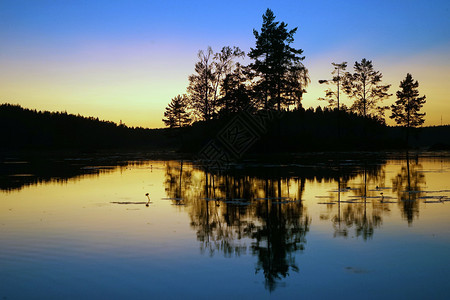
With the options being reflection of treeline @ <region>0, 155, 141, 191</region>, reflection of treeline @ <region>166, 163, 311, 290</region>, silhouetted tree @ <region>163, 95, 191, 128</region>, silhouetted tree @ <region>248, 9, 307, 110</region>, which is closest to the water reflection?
reflection of treeline @ <region>166, 163, 311, 290</region>

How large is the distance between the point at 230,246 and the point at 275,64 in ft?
160

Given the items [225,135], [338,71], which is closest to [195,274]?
[225,135]

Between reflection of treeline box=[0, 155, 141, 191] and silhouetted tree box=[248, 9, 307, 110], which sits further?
silhouetted tree box=[248, 9, 307, 110]

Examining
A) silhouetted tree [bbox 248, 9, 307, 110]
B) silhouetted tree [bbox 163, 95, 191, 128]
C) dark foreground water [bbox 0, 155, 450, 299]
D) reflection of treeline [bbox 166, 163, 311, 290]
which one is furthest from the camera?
silhouetted tree [bbox 163, 95, 191, 128]

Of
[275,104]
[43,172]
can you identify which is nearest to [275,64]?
[275,104]

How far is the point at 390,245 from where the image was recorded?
26.8 feet

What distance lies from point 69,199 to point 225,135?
41.6 m

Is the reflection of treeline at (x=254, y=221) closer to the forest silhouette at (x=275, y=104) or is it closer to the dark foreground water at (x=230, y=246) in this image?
the dark foreground water at (x=230, y=246)

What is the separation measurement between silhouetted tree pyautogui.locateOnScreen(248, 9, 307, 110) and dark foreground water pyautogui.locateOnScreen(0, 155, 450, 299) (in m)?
39.5

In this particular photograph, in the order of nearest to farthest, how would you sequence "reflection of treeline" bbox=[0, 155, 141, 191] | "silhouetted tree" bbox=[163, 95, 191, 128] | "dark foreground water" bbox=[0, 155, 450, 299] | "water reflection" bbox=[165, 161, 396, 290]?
1. "dark foreground water" bbox=[0, 155, 450, 299]
2. "water reflection" bbox=[165, 161, 396, 290]
3. "reflection of treeline" bbox=[0, 155, 141, 191]
4. "silhouetted tree" bbox=[163, 95, 191, 128]

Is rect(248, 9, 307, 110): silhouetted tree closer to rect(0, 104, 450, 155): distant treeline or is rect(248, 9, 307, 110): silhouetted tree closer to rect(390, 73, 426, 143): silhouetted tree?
rect(0, 104, 450, 155): distant treeline

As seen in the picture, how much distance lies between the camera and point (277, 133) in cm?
5791

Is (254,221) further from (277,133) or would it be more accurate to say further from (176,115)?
(176,115)

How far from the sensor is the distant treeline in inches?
2293
